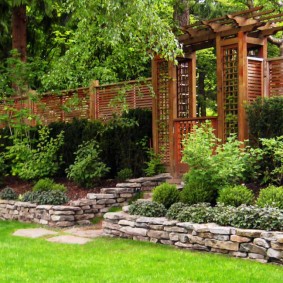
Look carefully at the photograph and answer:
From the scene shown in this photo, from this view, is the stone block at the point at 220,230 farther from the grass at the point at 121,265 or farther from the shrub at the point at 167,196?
the shrub at the point at 167,196

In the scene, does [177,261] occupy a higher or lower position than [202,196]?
lower

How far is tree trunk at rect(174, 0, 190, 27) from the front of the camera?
13.9m

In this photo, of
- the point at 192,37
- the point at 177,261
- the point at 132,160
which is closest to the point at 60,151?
the point at 132,160

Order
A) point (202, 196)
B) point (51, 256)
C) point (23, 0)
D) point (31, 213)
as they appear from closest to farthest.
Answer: point (51, 256), point (202, 196), point (31, 213), point (23, 0)

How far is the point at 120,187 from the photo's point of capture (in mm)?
10211

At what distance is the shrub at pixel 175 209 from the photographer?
24.2ft

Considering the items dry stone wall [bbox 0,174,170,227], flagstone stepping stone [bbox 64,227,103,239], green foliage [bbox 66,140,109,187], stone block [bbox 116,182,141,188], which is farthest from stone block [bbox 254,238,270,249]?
green foliage [bbox 66,140,109,187]

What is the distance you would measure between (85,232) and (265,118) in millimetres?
3670

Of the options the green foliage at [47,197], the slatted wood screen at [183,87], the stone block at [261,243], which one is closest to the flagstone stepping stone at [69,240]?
the green foliage at [47,197]

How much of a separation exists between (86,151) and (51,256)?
5.01 metres

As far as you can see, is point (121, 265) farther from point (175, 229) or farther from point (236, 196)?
point (236, 196)

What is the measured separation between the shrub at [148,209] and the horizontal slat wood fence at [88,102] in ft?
11.6

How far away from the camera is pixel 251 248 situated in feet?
20.0

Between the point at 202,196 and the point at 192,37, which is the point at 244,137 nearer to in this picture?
the point at 202,196
